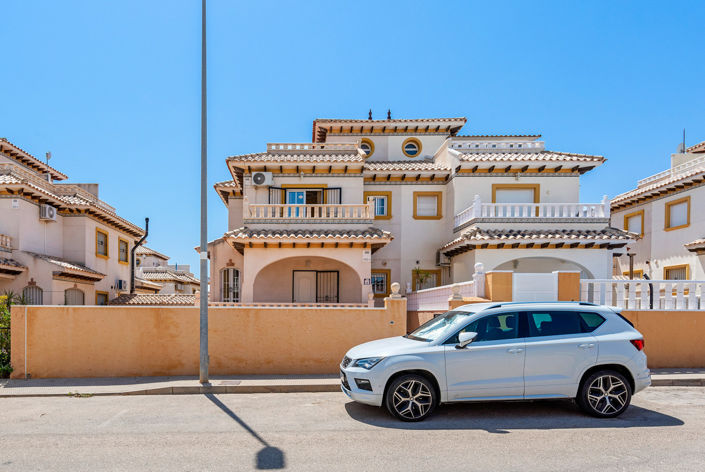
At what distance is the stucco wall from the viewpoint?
30.1 feet

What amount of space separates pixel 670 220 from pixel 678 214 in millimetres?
529

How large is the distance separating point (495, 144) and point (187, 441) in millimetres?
17852

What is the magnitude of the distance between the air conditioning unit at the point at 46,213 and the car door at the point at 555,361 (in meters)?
19.6

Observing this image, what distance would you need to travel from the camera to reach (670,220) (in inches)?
734

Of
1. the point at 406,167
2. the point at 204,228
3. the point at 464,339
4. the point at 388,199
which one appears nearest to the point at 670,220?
the point at 406,167

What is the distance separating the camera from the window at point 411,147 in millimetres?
22656

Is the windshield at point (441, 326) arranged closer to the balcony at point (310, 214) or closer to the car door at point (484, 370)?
the car door at point (484, 370)

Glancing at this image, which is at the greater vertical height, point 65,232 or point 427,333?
point 65,232

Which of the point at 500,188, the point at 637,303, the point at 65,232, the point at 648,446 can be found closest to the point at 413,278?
the point at 500,188

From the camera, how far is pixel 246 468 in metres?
4.61

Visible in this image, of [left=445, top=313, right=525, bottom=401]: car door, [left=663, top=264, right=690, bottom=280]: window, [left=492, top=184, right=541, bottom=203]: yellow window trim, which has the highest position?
[left=492, top=184, right=541, bottom=203]: yellow window trim

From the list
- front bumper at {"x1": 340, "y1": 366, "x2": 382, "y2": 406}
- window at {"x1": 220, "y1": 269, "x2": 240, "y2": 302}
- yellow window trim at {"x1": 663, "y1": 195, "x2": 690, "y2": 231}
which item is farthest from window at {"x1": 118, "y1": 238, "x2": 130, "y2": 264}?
yellow window trim at {"x1": 663, "y1": 195, "x2": 690, "y2": 231}

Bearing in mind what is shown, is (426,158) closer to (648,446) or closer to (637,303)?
(637,303)

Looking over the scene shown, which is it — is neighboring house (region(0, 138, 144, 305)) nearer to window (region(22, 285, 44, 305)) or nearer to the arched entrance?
window (region(22, 285, 44, 305))
